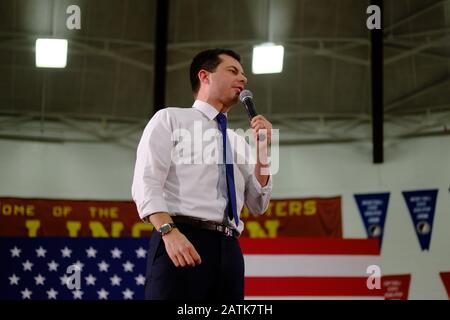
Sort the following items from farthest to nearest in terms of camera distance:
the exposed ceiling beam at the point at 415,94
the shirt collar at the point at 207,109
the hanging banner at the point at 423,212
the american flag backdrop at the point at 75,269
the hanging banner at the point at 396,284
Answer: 1. the exposed ceiling beam at the point at 415,94
2. the hanging banner at the point at 423,212
3. the hanging banner at the point at 396,284
4. the american flag backdrop at the point at 75,269
5. the shirt collar at the point at 207,109

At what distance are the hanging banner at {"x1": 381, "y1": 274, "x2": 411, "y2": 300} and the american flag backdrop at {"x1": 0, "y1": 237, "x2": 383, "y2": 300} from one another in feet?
12.6

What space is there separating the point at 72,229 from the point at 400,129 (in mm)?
6116

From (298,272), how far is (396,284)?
4761 mm

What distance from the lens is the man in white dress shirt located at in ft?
7.70

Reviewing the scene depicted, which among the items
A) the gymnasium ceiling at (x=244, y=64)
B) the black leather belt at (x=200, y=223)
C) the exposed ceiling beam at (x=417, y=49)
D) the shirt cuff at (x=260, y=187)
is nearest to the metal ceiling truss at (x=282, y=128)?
the gymnasium ceiling at (x=244, y=64)

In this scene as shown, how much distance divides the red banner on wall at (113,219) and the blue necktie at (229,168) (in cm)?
829

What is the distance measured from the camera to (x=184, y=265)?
2.28 m

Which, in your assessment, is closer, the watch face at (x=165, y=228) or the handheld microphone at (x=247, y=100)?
the watch face at (x=165, y=228)

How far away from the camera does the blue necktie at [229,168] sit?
2.52 meters

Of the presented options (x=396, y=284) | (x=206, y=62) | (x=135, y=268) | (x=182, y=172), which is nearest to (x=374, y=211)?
(x=396, y=284)

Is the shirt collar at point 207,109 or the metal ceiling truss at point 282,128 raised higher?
the metal ceiling truss at point 282,128

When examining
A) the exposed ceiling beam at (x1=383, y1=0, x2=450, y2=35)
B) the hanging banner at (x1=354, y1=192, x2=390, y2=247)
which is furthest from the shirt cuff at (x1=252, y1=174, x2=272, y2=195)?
the exposed ceiling beam at (x1=383, y1=0, x2=450, y2=35)

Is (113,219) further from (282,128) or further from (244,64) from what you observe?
(282,128)

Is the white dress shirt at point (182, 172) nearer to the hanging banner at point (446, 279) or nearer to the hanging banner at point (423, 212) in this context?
the hanging banner at point (446, 279)
